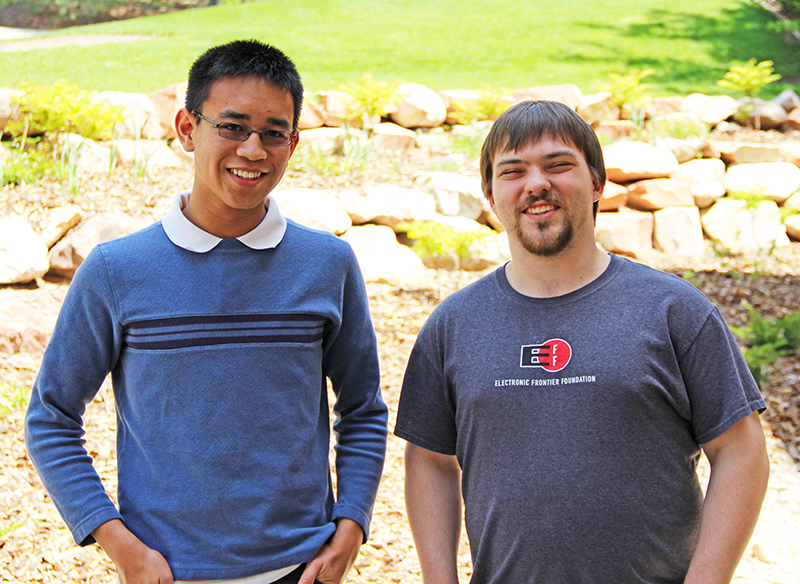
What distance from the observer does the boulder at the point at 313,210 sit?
616 centimetres

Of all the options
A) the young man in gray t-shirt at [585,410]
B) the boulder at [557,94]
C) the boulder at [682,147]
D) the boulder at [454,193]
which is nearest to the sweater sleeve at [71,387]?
the young man in gray t-shirt at [585,410]

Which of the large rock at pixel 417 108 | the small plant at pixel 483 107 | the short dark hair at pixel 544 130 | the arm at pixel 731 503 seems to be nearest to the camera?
the arm at pixel 731 503

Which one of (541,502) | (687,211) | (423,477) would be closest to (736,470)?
(541,502)

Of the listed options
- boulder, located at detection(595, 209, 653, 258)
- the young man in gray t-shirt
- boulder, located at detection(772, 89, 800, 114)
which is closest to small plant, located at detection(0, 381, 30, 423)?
the young man in gray t-shirt

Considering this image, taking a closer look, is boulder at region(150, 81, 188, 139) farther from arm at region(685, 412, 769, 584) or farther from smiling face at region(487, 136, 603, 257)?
arm at region(685, 412, 769, 584)

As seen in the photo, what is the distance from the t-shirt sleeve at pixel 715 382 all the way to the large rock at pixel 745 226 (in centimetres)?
629

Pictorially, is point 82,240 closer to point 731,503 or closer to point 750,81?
point 731,503

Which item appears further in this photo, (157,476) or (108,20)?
(108,20)

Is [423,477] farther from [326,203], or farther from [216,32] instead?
[216,32]

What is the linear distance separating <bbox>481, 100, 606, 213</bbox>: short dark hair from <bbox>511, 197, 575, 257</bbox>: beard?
169 millimetres

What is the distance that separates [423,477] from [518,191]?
0.77 meters

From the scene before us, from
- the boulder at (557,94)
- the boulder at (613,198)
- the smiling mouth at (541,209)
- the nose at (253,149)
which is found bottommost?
the boulder at (613,198)

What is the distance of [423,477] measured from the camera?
1.94 meters

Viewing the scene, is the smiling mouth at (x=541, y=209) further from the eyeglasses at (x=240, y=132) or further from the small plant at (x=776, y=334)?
the small plant at (x=776, y=334)
